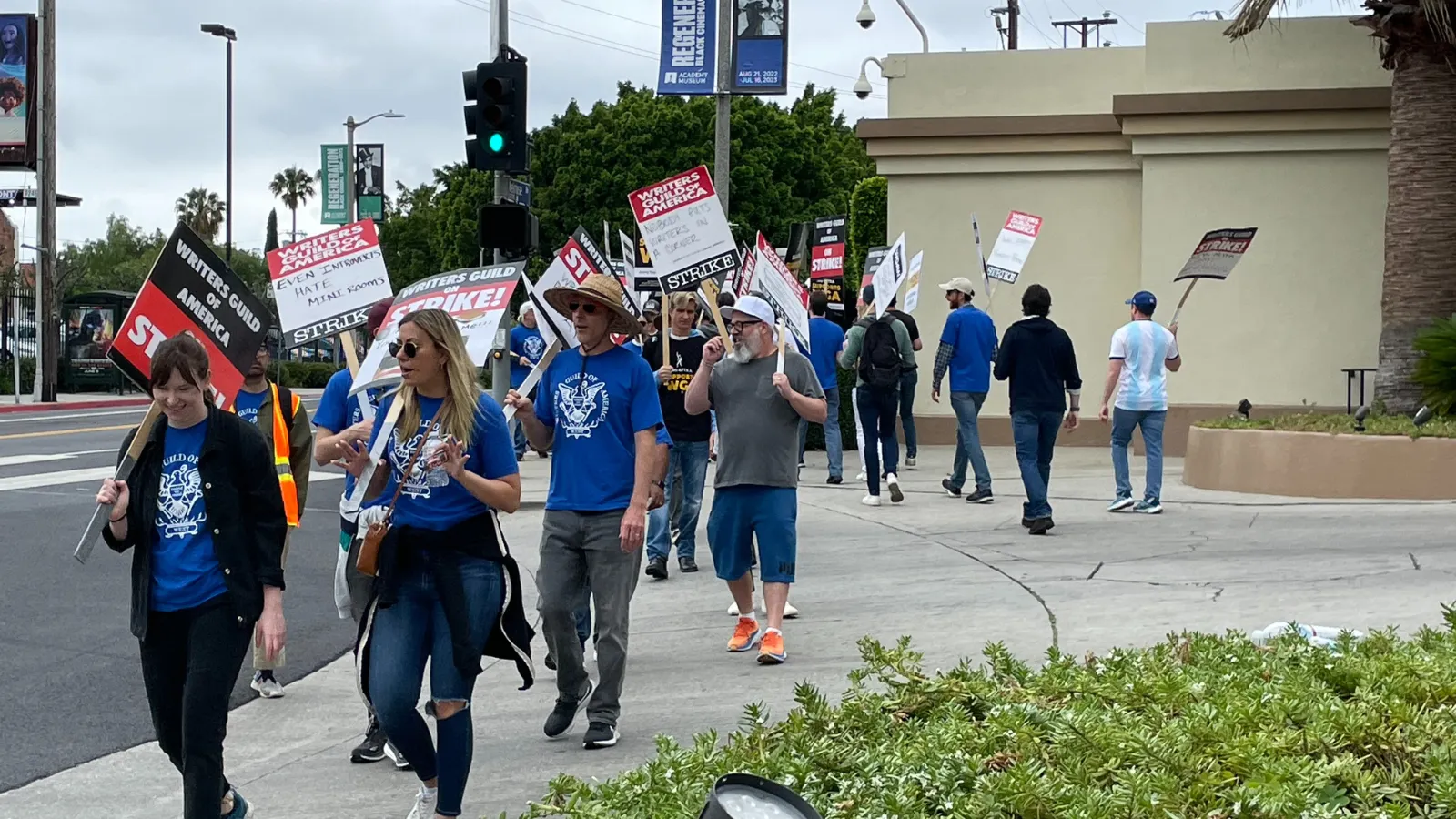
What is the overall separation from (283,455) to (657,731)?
2360mm

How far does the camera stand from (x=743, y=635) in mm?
8352

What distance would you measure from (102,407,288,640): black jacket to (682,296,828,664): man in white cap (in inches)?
128

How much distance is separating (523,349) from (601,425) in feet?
34.7

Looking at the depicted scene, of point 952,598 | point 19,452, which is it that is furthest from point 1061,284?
point 19,452

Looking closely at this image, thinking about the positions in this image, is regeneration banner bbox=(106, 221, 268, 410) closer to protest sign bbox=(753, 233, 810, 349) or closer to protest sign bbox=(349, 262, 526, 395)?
protest sign bbox=(349, 262, 526, 395)

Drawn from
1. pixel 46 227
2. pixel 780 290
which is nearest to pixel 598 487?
pixel 780 290

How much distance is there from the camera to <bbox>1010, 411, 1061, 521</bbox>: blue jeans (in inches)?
479

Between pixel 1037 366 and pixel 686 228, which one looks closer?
pixel 686 228

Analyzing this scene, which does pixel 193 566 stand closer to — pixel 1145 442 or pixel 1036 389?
pixel 1036 389

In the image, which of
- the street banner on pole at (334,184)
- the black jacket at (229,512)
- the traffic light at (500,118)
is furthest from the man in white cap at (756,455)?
the street banner on pole at (334,184)

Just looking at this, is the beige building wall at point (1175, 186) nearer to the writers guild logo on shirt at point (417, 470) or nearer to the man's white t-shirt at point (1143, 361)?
the man's white t-shirt at point (1143, 361)

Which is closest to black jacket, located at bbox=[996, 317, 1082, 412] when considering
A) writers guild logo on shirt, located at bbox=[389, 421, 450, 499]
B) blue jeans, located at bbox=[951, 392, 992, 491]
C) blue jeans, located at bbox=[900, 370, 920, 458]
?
blue jeans, located at bbox=[951, 392, 992, 491]

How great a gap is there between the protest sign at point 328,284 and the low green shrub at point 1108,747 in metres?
3.27

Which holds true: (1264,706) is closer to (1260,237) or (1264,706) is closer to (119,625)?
(119,625)
